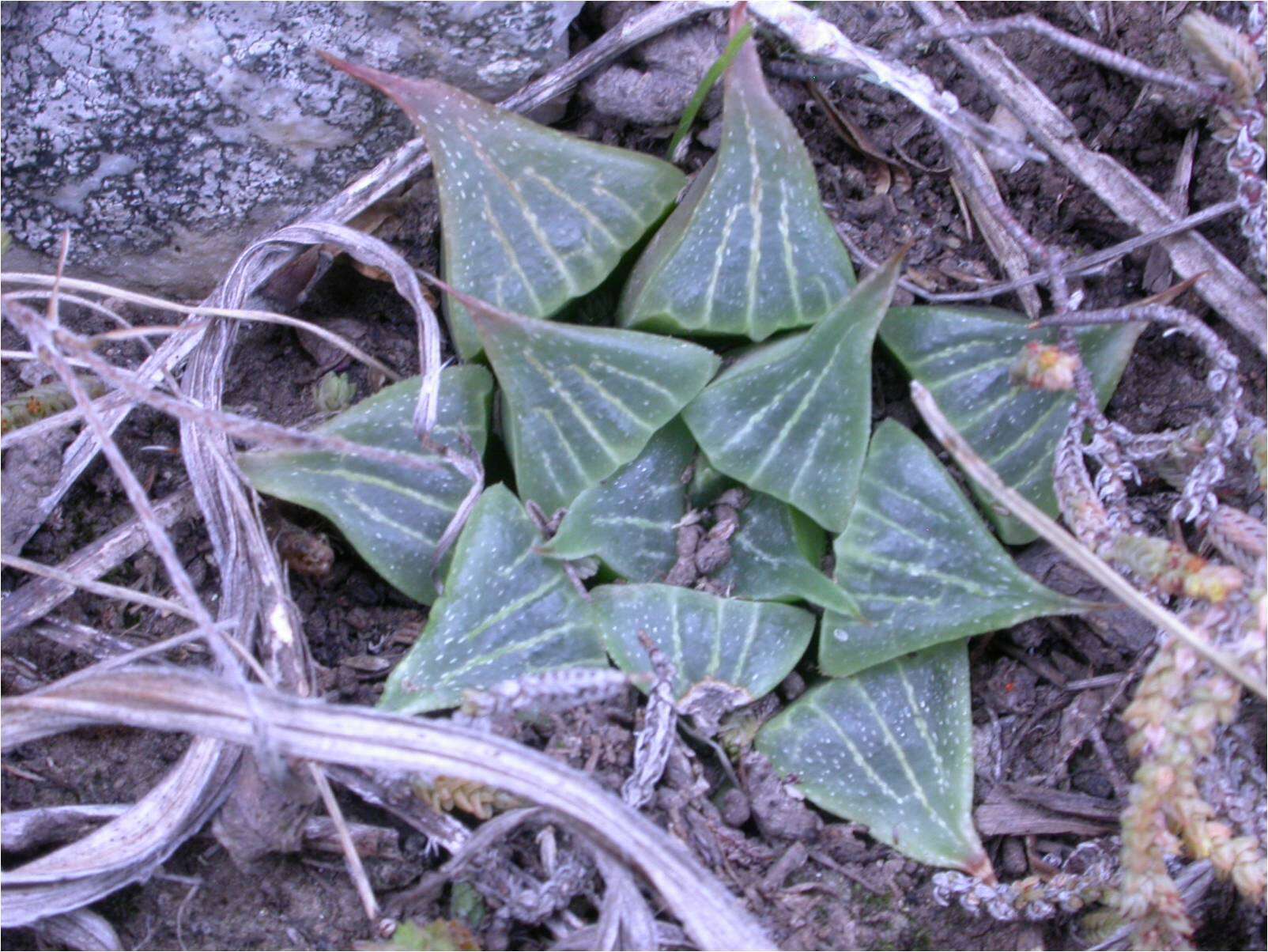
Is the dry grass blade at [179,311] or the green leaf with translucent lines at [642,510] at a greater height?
the dry grass blade at [179,311]

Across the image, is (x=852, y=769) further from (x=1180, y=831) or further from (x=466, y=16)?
(x=466, y=16)

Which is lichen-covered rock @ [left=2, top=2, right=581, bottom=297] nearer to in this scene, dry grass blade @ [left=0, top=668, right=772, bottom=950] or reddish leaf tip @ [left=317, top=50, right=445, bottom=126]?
reddish leaf tip @ [left=317, top=50, right=445, bottom=126]

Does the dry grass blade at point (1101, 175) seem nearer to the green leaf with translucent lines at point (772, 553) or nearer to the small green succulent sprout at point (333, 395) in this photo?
the green leaf with translucent lines at point (772, 553)

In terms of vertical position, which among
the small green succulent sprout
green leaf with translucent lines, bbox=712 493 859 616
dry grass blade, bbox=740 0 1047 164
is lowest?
green leaf with translucent lines, bbox=712 493 859 616

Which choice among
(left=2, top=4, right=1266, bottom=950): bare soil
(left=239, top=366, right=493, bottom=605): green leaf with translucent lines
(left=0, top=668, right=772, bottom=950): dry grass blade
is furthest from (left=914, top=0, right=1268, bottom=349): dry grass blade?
(left=0, top=668, right=772, bottom=950): dry grass blade

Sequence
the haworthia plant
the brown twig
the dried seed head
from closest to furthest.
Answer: the dried seed head
the haworthia plant
the brown twig

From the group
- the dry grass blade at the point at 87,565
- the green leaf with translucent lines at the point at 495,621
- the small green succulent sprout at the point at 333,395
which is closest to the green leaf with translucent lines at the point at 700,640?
the green leaf with translucent lines at the point at 495,621

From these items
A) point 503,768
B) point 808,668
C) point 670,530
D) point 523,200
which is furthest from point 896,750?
point 523,200
